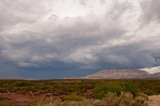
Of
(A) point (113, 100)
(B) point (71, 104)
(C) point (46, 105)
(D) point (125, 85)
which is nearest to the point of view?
(C) point (46, 105)

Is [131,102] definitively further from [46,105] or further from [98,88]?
[98,88]

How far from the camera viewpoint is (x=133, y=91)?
44.9 meters

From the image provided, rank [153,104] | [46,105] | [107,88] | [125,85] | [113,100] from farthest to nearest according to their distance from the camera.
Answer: [125,85]
[107,88]
[153,104]
[113,100]
[46,105]

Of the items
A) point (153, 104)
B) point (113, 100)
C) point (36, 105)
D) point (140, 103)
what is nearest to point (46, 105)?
point (36, 105)

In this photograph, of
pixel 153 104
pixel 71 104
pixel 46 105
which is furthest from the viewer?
pixel 153 104

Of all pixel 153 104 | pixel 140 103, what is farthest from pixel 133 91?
pixel 140 103

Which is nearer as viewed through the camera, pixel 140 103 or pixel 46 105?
pixel 46 105

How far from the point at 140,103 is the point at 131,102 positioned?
158 centimetres

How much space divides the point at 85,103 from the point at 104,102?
1752 mm

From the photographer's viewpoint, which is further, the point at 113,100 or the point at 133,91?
the point at 133,91

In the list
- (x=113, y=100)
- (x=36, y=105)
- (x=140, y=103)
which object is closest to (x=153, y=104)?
(x=140, y=103)

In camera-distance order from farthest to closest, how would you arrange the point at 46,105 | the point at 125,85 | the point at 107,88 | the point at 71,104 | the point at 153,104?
the point at 125,85
the point at 107,88
the point at 153,104
the point at 71,104
the point at 46,105

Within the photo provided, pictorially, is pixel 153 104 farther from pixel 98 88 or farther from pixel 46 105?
pixel 46 105

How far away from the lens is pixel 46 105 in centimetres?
2788
